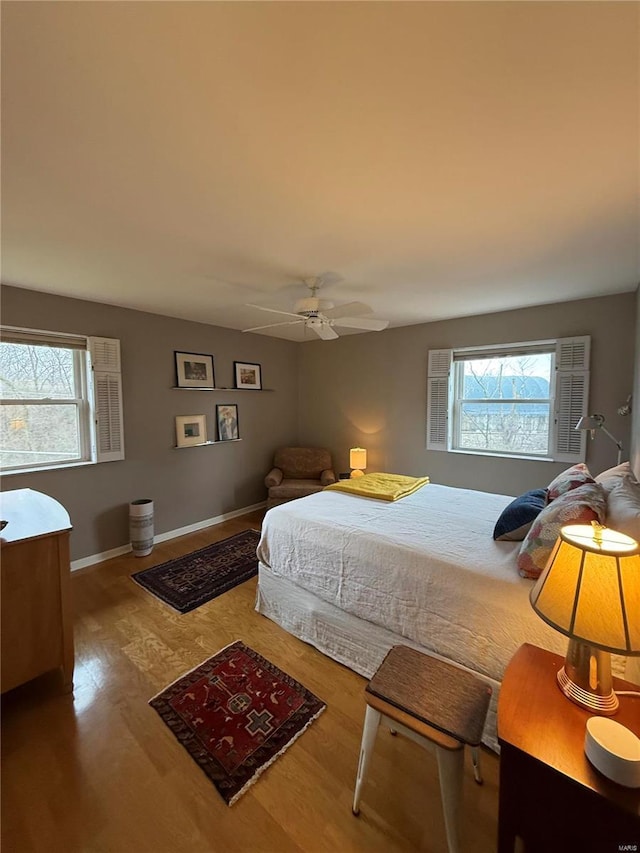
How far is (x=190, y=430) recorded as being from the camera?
415 cm

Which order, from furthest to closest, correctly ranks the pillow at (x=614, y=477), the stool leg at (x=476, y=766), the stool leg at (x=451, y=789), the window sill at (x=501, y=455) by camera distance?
the window sill at (x=501, y=455) < the pillow at (x=614, y=477) < the stool leg at (x=476, y=766) < the stool leg at (x=451, y=789)

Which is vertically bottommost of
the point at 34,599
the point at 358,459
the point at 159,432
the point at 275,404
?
the point at 34,599

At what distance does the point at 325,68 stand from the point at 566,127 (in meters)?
0.86

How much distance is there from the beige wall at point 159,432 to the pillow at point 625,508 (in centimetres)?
386

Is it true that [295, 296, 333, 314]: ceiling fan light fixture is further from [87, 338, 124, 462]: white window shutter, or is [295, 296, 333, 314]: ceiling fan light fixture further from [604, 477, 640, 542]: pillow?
[87, 338, 124, 462]: white window shutter

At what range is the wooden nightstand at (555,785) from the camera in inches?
32.0

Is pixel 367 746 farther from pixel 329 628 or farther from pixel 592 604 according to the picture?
pixel 592 604

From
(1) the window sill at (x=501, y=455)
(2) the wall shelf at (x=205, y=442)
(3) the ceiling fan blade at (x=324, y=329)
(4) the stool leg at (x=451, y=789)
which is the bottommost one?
(4) the stool leg at (x=451, y=789)

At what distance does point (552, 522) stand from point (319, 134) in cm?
184

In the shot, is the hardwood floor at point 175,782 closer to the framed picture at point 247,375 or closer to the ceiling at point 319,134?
the ceiling at point 319,134

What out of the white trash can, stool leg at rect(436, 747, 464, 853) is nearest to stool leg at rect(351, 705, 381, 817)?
stool leg at rect(436, 747, 464, 853)

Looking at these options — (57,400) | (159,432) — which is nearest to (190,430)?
(159,432)

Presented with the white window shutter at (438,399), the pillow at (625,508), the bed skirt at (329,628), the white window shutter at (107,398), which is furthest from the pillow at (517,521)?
the white window shutter at (107,398)

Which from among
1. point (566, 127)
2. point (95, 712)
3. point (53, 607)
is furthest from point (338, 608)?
point (566, 127)
